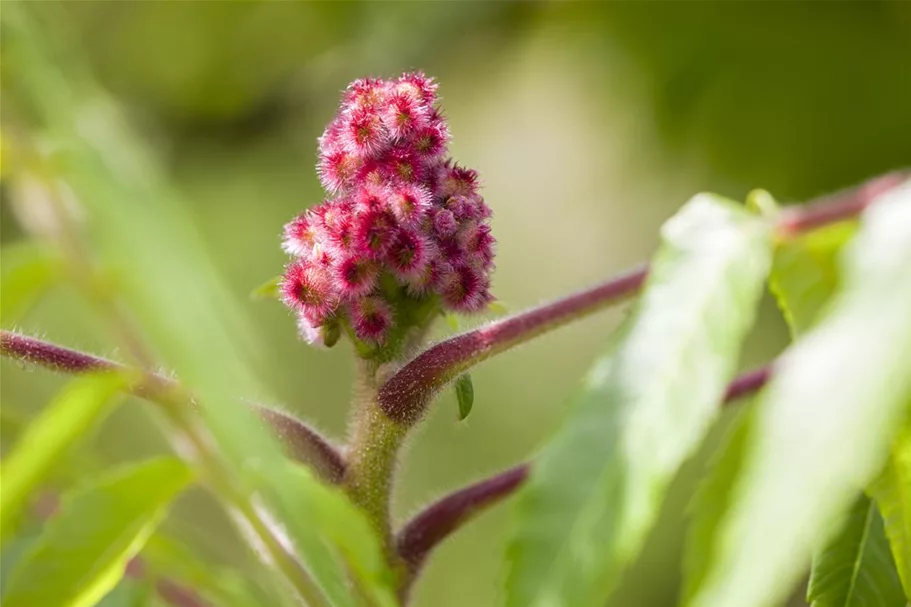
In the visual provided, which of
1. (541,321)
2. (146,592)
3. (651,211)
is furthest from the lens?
(651,211)

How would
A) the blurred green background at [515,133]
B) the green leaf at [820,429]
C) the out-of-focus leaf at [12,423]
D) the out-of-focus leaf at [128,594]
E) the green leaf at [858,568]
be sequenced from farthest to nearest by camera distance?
the blurred green background at [515,133]
the out-of-focus leaf at [12,423]
the out-of-focus leaf at [128,594]
the green leaf at [858,568]
the green leaf at [820,429]

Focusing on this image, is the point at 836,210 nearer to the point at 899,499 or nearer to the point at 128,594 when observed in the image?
the point at 899,499

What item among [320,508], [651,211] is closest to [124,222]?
[320,508]

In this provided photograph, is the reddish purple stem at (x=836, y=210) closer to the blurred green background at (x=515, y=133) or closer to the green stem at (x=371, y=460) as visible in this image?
the green stem at (x=371, y=460)

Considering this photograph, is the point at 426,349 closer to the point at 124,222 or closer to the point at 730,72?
the point at 124,222

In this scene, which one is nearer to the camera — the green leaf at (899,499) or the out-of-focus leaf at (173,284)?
the out-of-focus leaf at (173,284)

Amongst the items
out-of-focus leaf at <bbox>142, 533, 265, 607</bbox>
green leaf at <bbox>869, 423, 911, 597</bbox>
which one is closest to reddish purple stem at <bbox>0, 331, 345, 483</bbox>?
out-of-focus leaf at <bbox>142, 533, 265, 607</bbox>

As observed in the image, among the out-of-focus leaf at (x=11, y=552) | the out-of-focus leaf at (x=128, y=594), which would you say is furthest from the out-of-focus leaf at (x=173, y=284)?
the out-of-focus leaf at (x=11, y=552)

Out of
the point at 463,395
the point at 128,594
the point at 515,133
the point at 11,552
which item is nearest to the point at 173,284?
the point at 463,395
